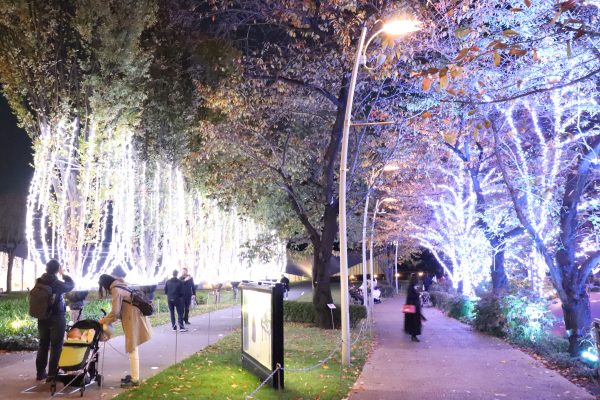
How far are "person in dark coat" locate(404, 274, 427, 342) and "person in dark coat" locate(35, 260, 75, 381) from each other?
1008 centimetres

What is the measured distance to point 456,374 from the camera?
10.5 m

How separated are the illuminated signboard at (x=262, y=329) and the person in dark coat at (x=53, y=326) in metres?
3.06

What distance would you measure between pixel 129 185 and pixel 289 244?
19.3 metres

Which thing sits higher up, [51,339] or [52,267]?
[52,267]

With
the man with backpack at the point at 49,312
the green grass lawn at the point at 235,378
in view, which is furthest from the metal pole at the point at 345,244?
the man with backpack at the point at 49,312

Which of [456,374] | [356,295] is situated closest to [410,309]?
[456,374]

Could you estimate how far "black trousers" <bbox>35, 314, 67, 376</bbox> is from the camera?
873 cm

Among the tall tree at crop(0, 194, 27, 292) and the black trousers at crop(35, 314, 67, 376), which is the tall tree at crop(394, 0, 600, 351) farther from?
the tall tree at crop(0, 194, 27, 292)

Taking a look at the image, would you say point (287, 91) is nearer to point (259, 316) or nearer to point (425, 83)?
point (259, 316)

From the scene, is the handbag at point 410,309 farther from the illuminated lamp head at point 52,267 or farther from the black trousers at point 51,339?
the illuminated lamp head at point 52,267

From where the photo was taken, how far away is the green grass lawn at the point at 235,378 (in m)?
8.38

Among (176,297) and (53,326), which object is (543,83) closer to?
(53,326)

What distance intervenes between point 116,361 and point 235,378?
273 cm

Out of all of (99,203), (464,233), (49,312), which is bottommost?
(49,312)
